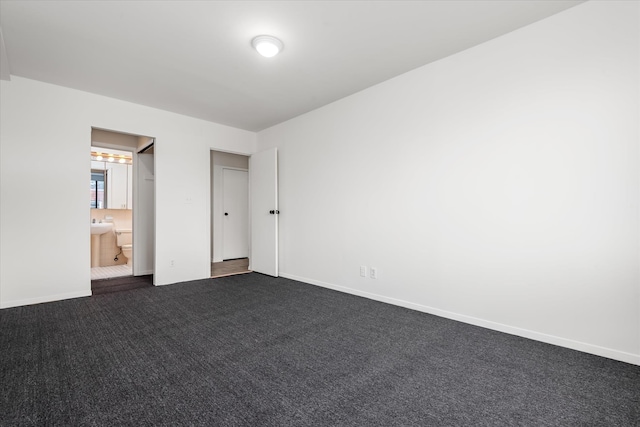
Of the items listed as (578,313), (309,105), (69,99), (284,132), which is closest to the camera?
(578,313)

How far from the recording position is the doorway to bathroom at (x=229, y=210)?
20.1 feet

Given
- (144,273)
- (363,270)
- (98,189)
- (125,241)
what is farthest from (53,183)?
(363,270)

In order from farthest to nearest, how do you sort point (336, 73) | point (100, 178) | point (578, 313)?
point (100, 178), point (336, 73), point (578, 313)

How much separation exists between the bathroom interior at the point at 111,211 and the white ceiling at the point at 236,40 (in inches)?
105

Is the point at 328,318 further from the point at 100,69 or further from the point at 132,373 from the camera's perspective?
the point at 100,69

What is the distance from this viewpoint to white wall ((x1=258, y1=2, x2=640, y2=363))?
79.4 inches

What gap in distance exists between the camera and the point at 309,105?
407 cm

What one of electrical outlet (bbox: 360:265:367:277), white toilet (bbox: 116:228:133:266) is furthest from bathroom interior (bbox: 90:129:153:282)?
electrical outlet (bbox: 360:265:367:277)

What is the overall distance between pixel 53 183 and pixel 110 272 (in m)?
2.25

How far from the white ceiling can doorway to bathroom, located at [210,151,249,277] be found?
8.70ft

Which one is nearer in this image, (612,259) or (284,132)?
(612,259)

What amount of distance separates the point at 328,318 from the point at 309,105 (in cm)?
283

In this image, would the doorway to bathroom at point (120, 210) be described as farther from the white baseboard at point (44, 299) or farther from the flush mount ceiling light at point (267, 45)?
the flush mount ceiling light at point (267, 45)

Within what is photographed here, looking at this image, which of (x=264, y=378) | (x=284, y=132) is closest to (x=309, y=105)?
(x=284, y=132)
